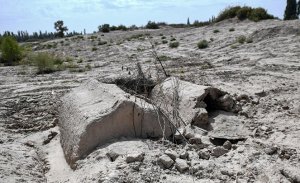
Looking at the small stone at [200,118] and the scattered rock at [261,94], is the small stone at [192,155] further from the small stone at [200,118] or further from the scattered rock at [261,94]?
the scattered rock at [261,94]

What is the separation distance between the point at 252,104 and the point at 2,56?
12.5m

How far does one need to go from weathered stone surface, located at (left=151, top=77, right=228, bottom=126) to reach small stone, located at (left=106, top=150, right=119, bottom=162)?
3.79 ft

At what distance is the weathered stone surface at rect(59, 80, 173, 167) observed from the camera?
4168 mm

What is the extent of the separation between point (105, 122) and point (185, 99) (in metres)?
1.36

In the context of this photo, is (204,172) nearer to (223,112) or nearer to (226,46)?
(223,112)

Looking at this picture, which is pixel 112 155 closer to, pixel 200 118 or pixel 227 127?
pixel 200 118

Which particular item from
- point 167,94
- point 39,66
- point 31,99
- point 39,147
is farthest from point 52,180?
point 39,66

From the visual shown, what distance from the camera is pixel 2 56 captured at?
1541cm

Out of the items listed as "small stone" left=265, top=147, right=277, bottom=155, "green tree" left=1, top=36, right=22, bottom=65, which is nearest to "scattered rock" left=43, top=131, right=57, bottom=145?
"small stone" left=265, top=147, right=277, bottom=155

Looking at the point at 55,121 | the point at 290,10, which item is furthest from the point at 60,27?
the point at 55,121

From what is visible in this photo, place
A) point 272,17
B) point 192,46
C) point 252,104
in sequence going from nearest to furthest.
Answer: point 252,104, point 192,46, point 272,17

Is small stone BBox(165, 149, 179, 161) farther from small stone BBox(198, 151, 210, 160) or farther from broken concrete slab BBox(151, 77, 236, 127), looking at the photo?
broken concrete slab BBox(151, 77, 236, 127)

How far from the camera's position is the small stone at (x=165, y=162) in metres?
3.67

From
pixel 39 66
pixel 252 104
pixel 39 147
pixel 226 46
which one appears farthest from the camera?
pixel 226 46
